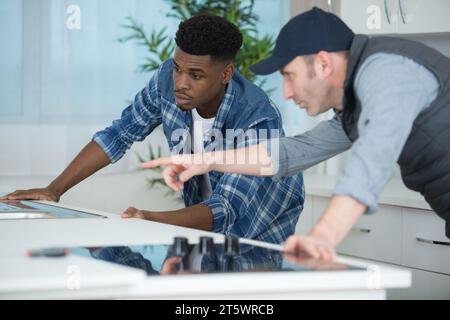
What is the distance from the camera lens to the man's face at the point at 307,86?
200 cm

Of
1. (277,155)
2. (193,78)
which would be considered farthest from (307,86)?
(193,78)

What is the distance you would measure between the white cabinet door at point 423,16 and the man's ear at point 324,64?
6.58 ft

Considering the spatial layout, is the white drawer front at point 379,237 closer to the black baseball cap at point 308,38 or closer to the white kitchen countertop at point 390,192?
the white kitchen countertop at point 390,192

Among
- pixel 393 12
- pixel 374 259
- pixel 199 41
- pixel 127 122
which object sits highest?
pixel 393 12

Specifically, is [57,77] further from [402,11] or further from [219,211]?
[219,211]

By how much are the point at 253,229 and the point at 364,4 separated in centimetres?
162

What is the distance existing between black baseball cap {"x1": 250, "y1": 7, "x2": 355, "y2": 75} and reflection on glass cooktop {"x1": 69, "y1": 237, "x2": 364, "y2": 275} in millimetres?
426

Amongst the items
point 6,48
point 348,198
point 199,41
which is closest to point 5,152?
point 6,48

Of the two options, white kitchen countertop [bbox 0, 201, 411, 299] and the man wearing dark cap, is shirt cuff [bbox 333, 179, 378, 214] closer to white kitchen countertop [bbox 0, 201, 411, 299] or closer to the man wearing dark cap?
the man wearing dark cap
